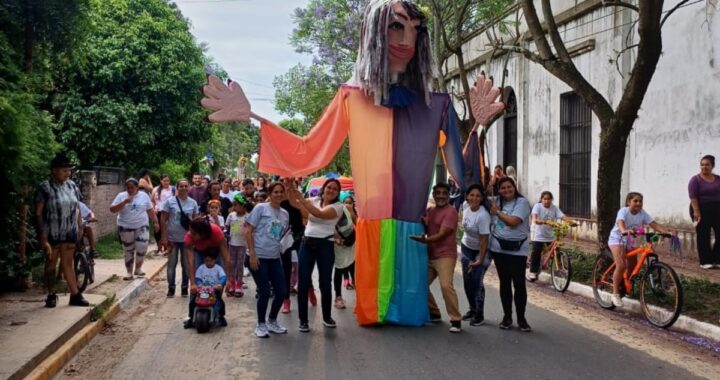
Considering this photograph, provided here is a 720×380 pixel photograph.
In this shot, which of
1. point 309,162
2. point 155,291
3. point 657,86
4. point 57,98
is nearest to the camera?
point 309,162

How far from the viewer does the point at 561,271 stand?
10.2 meters

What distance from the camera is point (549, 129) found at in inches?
707

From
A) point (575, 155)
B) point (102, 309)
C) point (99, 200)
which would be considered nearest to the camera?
point (102, 309)

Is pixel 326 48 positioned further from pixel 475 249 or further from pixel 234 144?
pixel 234 144

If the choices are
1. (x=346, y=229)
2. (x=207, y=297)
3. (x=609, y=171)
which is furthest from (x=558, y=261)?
(x=207, y=297)

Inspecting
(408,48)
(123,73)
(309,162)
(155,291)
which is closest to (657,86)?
(408,48)

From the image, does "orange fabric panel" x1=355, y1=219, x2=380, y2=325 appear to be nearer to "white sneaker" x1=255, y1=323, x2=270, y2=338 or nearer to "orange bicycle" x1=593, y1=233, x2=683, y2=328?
"white sneaker" x1=255, y1=323, x2=270, y2=338

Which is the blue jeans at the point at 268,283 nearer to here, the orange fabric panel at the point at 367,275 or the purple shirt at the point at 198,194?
the orange fabric panel at the point at 367,275

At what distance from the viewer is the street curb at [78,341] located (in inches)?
222

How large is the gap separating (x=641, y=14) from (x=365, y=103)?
13.2 ft

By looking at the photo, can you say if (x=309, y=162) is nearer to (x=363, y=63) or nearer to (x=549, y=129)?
(x=363, y=63)

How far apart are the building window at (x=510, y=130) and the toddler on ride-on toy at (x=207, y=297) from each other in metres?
14.8

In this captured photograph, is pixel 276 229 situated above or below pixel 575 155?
below

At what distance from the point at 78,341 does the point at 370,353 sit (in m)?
2.86
